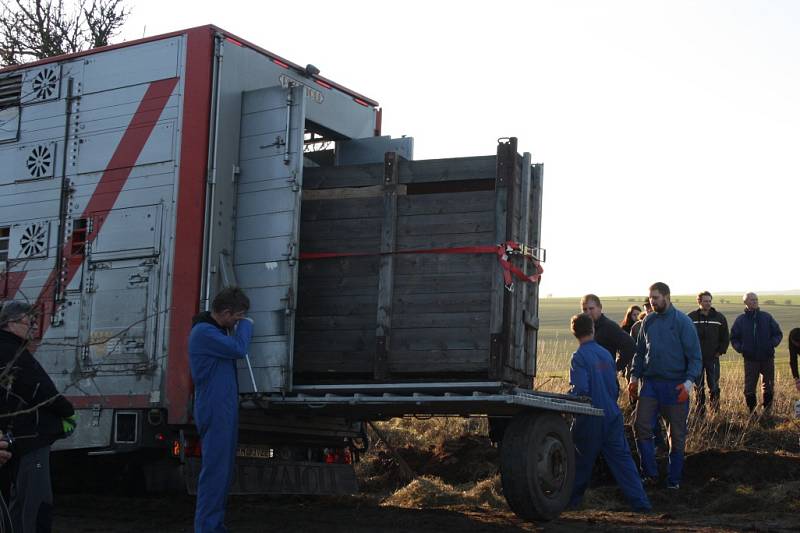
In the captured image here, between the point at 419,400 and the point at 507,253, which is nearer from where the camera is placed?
the point at 419,400

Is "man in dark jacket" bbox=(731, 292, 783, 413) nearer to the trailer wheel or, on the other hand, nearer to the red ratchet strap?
the trailer wheel

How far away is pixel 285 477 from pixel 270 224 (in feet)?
6.66

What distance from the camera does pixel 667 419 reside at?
34.1 feet

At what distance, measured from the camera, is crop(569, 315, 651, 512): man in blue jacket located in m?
9.23

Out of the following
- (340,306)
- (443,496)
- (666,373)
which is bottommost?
(443,496)

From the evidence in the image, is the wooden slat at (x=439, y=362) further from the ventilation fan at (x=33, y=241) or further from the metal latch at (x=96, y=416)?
the ventilation fan at (x=33, y=241)

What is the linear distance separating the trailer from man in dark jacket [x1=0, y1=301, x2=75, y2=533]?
1.42m

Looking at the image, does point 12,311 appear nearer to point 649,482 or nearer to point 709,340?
point 649,482

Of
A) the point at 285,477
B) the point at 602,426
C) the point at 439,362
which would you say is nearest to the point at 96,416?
the point at 285,477

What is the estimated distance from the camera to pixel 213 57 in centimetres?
874

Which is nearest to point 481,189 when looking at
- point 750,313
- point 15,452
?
point 15,452

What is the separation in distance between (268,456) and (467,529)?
1.96 meters

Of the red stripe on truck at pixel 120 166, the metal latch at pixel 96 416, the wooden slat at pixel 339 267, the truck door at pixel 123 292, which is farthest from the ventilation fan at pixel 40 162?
the wooden slat at pixel 339 267

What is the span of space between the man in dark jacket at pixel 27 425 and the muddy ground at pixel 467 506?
7.18 feet
